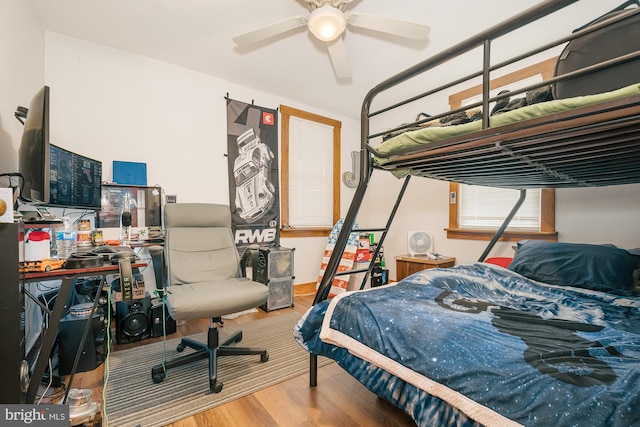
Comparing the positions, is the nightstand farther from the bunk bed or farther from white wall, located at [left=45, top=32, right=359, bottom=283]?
white wall, located at [left=45, top=32, right=359, bottom=283]

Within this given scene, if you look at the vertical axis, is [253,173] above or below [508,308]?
above

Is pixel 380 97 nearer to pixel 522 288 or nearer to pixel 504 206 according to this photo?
pixel 504 206

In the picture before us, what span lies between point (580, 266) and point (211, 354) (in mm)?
2431

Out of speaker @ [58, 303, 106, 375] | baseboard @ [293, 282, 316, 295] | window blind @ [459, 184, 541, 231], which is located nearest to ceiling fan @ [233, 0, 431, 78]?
window blind @ [459, 184, 541, 231]

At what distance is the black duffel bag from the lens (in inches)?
37.4

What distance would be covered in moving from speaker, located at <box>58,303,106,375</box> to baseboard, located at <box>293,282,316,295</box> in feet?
7.08

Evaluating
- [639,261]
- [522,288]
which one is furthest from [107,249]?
[639,261]

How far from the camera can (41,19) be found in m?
2.26

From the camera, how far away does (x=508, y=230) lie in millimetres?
2936

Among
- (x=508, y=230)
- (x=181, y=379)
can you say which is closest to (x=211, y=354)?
(x=181, y=379)

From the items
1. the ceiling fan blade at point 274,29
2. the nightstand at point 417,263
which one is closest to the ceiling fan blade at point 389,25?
the ceiling fan blade at point 274,29

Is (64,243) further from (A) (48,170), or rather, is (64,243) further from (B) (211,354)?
(B) (211,354)

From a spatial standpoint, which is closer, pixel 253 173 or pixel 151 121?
pixel 151 121

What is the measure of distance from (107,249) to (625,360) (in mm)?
2264
